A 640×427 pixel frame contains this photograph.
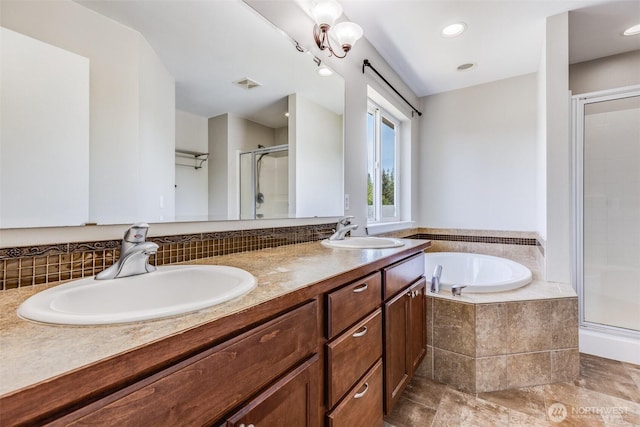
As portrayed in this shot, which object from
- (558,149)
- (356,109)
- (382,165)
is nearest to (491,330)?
(558,149)

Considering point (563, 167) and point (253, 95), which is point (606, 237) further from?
point (253, 95)

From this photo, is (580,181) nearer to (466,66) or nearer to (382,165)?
(466,66)

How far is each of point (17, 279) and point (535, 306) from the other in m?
2.39

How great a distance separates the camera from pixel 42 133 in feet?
2.54

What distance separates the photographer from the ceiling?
1.93 meters

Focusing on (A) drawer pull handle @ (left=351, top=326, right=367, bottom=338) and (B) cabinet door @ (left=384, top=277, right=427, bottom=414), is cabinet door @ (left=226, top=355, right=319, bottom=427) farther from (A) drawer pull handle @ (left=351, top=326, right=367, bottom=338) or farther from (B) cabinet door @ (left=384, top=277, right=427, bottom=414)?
(B) cabinet door @ (left=384, top=277, right=427, bottom=414)

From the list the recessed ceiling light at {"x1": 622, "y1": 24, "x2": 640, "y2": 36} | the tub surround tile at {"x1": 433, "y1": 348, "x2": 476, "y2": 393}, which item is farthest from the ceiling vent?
the recessed ceiling light at {"x1": 622, "y1": 24, "x2": 640, "y2": 36}

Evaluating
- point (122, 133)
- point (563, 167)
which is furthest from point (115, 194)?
point (563, 167)

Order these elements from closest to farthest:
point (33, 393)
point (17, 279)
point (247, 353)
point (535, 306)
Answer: point (33, 393), point (247, 353), point (17, 279), point (535, 306)

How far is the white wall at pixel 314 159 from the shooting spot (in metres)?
1.71

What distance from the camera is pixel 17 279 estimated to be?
0.74 m

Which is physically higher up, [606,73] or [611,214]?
[606,73]

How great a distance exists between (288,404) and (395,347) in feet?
2.52

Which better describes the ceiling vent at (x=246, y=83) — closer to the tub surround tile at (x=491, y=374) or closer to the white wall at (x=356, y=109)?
the white wall at (x=356, y=109)
